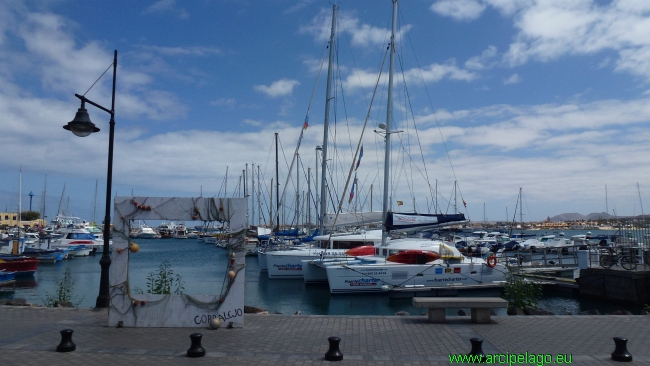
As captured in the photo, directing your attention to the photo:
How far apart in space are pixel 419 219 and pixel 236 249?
19.1m

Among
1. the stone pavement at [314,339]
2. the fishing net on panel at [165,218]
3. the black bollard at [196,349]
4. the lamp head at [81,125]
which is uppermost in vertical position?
the lamp head at [81,125]

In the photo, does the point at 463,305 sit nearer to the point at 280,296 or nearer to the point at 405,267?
the point at 405,267

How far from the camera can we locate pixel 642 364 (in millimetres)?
8047

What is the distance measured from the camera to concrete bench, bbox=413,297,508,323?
11.1 metres

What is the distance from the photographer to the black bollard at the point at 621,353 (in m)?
8.21

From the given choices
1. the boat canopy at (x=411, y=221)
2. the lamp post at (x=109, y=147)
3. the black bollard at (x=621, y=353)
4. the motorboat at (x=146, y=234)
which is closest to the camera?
the black bollard at (x=621, y=353)

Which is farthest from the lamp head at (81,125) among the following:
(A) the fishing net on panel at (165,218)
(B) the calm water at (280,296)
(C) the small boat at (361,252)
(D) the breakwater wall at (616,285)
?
(C) the small boat at (361,252)

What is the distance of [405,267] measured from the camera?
27.1m

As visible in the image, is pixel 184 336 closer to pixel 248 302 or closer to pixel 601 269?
pixel 248 302

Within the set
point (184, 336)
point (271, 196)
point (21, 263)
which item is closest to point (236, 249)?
point (184, 336)

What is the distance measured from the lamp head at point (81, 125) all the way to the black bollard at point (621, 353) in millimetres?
10835

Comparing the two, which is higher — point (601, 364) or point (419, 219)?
point (419, 219)

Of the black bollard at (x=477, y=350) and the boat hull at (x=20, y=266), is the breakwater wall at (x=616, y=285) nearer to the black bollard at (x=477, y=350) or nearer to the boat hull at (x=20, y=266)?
the black bollard at (x=477, y=350)

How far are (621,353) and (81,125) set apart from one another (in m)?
11.1
